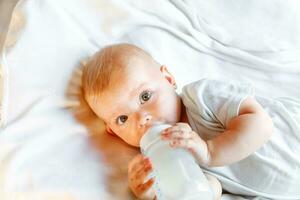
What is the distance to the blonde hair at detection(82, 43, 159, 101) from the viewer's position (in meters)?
1.06

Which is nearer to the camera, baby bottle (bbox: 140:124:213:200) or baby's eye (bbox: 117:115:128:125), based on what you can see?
baby bottle (bbox: 140:124:213:200)

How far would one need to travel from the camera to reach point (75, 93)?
1149 mm

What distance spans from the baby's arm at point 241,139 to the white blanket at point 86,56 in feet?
0.47

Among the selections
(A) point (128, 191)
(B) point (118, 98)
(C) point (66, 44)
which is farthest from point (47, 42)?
(A) point (128, 191)

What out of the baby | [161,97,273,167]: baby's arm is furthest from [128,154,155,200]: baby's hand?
[161,97,273,167]: baby's arm

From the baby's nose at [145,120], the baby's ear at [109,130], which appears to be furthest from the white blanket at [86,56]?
the baby's nose at [145,120]

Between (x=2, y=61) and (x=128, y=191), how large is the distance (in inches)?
14.7

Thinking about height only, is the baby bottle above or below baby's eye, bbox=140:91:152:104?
below

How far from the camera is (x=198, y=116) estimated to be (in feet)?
3.59

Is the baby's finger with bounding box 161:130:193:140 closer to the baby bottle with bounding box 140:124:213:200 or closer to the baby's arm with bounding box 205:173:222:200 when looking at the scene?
the baby bottle with bounding box 140:124:213:200

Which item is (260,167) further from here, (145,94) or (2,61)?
(2,61)

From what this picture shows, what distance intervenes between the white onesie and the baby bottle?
0.15m

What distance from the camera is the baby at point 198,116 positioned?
1.03 metres

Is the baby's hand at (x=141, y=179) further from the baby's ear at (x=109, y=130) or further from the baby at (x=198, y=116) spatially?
the baby's ear at (x=109, y=130)
